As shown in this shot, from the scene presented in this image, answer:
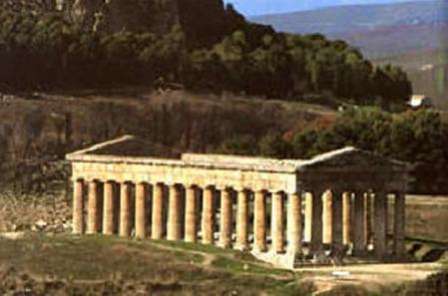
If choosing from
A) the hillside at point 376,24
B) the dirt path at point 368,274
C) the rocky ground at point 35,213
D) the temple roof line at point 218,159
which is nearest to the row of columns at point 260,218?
the rocky ground at point 35,213

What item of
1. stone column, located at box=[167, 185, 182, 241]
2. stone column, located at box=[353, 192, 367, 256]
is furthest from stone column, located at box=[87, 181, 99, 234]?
stone column, located at box=[353, 192, 367, 256]

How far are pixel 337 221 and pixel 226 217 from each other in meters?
1.95

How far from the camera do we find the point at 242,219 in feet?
138

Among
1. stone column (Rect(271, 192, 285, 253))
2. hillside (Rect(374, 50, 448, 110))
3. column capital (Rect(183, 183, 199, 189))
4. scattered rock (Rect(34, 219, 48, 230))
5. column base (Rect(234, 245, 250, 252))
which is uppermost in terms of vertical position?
hillside (Rect(374, 50, 448, 110))

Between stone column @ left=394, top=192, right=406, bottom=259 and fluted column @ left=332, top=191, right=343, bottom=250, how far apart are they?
0.94 m

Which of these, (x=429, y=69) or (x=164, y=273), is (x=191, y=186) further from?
(x=429, y=69)

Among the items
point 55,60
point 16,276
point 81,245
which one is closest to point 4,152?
point 55,60

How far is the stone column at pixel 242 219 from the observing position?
41.8m

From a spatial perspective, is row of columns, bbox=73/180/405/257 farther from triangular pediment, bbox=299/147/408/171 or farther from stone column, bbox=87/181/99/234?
triangular pediment, bbox=299/147/408/171

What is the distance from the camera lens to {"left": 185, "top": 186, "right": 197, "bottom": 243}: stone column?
42438 millimetres

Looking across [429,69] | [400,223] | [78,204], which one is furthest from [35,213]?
[429,69]

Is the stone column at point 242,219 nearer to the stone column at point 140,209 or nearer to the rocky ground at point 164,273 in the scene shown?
the stone column at point 140,209

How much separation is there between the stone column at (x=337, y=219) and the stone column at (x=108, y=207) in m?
4.09

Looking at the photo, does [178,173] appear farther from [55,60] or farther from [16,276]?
[16,276]
